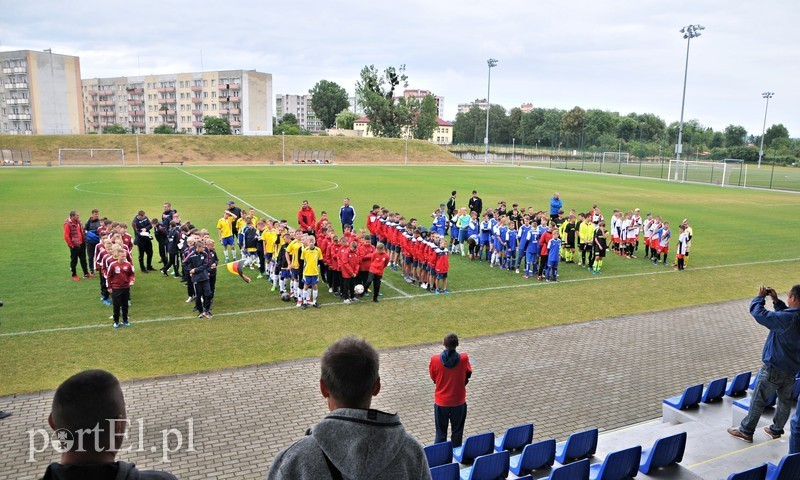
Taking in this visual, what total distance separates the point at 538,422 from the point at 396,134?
4105 inches

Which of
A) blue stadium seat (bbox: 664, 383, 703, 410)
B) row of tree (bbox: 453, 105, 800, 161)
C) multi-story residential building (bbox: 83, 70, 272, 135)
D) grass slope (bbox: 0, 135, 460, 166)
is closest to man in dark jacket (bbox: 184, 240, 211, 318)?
blue stadium seat (bbox: 664, 383, 703, 410)

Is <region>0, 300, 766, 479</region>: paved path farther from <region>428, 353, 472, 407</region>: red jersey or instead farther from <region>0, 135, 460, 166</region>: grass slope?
<region>0, 135, 460, 166</region>: grass slope

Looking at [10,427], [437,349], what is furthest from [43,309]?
[437,349]

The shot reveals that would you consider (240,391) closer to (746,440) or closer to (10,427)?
(10,427)

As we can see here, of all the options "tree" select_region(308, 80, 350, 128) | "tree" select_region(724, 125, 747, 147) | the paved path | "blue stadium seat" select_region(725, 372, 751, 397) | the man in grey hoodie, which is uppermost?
"tree" select_region(308, 80, 350, 128)

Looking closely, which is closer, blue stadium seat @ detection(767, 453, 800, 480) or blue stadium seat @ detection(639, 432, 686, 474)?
blue stadium seat @ detection(767, 453, 800, 480)

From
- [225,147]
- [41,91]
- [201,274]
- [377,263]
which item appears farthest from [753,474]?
[41,91]

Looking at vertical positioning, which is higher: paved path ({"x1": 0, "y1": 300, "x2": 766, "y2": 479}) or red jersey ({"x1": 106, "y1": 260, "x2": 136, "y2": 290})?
red jersey ({"x1": 106, "y1": 260, "x2": 136, "y2": 290})

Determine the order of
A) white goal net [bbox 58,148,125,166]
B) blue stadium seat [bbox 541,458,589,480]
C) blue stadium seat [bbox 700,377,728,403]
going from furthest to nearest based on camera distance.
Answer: white goal net [bbox 58,148,125,166]
blue stadium seat [bbox 700,377,728,403]
blue stadium seat [bbox 541,458,589,480]

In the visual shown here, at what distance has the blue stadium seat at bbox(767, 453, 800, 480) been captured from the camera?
18.4 ft

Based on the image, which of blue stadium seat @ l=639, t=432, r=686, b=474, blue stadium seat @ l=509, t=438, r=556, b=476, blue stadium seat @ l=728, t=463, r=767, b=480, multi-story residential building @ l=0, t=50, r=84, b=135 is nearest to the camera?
blue stadium seat @ l=728, t=463, r=767, b=480

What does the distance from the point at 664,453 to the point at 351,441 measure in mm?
5533

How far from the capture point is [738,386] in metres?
9.19

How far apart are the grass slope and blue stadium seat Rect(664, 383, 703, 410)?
74.9 metres
